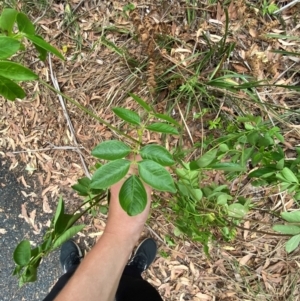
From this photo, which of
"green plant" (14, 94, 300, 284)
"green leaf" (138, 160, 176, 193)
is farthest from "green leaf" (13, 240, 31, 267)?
"green leaf" (138, 160, 176, 193)

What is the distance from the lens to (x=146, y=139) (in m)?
1.76

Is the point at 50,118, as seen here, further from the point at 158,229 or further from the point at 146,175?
the point at 146,175

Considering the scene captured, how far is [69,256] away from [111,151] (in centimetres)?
145

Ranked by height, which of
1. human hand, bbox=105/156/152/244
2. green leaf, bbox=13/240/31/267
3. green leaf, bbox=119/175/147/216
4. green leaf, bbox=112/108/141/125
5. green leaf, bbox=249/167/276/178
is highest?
green leaf, bbox=112/108/141/125

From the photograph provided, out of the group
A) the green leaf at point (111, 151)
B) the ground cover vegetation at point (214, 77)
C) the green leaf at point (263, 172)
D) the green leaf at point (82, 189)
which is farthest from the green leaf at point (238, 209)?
the green leaf at point (111, 151)

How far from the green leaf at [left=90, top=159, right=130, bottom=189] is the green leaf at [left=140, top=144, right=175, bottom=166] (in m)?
0.04

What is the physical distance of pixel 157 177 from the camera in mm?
670

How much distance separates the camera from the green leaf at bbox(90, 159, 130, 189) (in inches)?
26.5

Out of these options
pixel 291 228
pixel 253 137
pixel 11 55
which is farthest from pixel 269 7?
pixel 11 55

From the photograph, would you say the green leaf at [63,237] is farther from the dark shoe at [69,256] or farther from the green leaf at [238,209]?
the dark shoe at [69,256]

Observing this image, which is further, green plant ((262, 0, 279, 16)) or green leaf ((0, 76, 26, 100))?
green plant ((262, 0, 279, 16))

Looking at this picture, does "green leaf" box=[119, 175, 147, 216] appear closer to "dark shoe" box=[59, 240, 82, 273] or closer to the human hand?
the human hand

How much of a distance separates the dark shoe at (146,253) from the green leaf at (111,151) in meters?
1.26

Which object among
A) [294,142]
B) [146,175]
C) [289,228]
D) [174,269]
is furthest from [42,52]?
[174,269]
